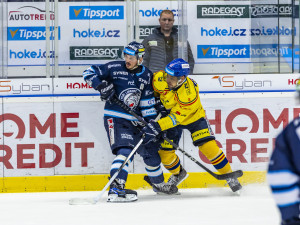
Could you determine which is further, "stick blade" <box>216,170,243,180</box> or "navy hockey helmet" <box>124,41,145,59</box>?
"stick blade" <box>216,170,243,180</box>

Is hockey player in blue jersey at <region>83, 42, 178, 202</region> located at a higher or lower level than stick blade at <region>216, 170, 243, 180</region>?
higher

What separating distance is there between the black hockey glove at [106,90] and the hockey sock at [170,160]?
67 cm

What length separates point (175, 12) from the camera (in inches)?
241

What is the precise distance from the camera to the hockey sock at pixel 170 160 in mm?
5488

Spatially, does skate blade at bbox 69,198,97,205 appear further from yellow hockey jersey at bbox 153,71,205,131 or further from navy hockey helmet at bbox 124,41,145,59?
navy hockey helmet at bbox 124,41,145,59

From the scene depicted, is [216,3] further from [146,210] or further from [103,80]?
[146,210]

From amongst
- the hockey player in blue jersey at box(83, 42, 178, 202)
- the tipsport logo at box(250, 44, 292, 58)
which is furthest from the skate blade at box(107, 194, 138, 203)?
the tipsport logo at box(250, 44, 292, 58)

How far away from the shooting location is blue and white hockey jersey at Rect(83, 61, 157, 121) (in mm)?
5266

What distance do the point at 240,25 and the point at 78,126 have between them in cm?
168

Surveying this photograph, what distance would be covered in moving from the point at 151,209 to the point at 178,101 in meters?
0.93

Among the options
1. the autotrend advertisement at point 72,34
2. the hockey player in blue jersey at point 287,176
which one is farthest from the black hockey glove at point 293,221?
the autotrend advertisement at point 72,34

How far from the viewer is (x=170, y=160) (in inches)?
216

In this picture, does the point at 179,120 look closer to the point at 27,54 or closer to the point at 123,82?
the point at 123,82

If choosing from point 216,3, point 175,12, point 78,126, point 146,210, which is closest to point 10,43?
point 78,126
